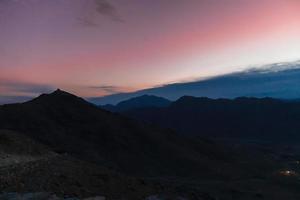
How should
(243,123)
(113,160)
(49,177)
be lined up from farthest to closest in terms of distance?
(243,123) → (113,160) → (49,177)

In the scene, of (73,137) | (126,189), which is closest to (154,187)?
(126,189)

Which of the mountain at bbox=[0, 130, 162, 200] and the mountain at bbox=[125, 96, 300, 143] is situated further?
the mountain at bbox=[125, 96, 300, 143]

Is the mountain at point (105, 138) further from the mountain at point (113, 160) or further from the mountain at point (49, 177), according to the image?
the mountain at point (49, 177)

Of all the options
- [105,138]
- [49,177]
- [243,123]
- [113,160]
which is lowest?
[243,123]

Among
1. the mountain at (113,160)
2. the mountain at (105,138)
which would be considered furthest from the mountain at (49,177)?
the mountain at (105,138)

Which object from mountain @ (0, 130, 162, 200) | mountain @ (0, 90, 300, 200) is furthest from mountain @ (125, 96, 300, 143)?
mountain @ (0, 130, 162, 200)

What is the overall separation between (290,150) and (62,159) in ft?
325

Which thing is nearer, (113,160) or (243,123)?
(113,160)

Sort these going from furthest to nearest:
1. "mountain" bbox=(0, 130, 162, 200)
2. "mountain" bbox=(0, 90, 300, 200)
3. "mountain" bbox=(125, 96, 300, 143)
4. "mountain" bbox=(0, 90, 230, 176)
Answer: "mountain" bbox=(125, 96, 300, 143) → "mountain" bbox=(0, 90, 230, 176) → "mountain" bbox=(0, 90, 300, 200) → "mountain" bbox=(0, 130, 162, 200)

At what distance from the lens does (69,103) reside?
3629 inches

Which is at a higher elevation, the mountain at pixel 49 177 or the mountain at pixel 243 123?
the mountain at pixel 49 177

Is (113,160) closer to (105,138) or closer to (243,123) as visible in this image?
(105,138)

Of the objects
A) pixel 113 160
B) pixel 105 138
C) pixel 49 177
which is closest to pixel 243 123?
pixel 105 138

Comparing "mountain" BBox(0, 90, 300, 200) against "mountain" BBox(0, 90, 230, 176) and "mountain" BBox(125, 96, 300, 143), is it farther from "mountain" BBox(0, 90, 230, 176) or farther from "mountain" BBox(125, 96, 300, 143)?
"mountain" BBox(125, 96, 300, 143)
